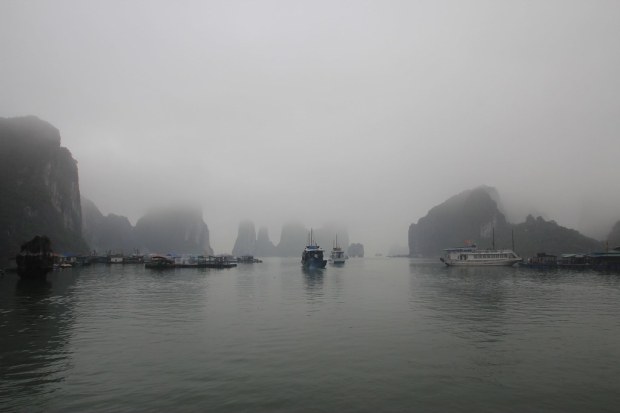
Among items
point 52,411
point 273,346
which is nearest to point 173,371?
point 52,411

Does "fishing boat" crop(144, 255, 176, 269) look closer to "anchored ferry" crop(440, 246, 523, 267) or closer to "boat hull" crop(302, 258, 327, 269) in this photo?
"boat hull" crop(302, 258, 327, 269)

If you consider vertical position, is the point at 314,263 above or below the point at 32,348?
below

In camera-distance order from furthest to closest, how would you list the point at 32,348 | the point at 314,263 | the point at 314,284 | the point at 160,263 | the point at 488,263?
the point at 488,263, the point at 160,263, the point at 314,263, the point at 314,284, the point at 32,348

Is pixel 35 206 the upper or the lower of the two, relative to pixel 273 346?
upper

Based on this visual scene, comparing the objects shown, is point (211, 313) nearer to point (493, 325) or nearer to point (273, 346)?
point (273, 346)

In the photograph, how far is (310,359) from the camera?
62.0ft

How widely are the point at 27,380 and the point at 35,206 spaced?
20920cm

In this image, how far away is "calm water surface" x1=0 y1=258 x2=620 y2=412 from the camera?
1363cm

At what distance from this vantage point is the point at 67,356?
19.3m

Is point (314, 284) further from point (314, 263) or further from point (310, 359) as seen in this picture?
point (314, 263)

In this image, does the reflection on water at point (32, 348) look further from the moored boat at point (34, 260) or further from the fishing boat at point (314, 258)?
the fishing boat at point (314, 258)

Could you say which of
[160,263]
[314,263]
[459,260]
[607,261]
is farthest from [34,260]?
[607,261]

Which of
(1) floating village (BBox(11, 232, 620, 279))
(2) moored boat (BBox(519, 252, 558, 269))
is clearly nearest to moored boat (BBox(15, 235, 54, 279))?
(1) floating village (BBox(11, 232, 620, 279))

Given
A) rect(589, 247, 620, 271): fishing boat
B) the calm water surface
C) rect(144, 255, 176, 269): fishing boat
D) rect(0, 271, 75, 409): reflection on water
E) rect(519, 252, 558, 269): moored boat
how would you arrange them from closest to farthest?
1. the calm water surface
2. rect(0, 271, 75, 409): reflection on water
3. rect(589, 247, 620, 271): fishing boat
4. rect(144, 255, 176, 269): fishing boat
5. rect(519, 252, 558, 269): moored boat
